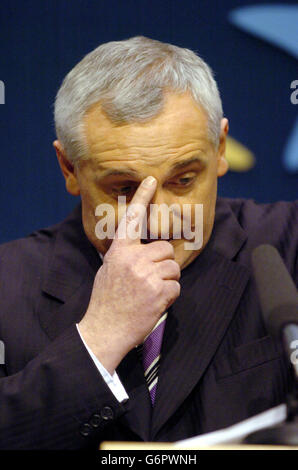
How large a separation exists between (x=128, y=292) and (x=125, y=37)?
3.24ft

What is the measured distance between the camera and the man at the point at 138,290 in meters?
1.40

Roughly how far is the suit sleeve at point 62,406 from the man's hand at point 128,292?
41 mm

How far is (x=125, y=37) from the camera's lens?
2139mm

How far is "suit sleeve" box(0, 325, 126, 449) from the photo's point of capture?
136 centimetres

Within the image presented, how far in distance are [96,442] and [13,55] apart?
1.24 meters

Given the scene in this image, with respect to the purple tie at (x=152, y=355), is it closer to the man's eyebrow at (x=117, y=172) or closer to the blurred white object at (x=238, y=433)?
the man's eyebrow at (x=117, y=172)

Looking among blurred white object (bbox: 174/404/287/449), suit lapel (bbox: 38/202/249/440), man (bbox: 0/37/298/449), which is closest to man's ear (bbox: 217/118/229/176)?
man (bbox: 0/37/298/449)

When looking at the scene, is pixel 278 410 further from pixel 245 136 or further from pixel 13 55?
pixel 13 55

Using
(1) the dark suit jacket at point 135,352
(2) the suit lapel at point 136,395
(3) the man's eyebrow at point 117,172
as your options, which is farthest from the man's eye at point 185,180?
(2) the suit lapel at point 136,395

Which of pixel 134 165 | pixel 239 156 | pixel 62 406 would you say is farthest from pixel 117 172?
pixel 239 156

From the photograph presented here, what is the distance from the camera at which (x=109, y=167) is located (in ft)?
5.17

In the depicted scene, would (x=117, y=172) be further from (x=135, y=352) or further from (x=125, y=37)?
(x=125, y=37)

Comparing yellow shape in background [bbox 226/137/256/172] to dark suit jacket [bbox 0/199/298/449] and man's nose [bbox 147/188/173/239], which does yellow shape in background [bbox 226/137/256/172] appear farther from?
man's nose [bbox 147/188/173/239]

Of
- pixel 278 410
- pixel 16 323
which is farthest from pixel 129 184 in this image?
pixel 278 410
